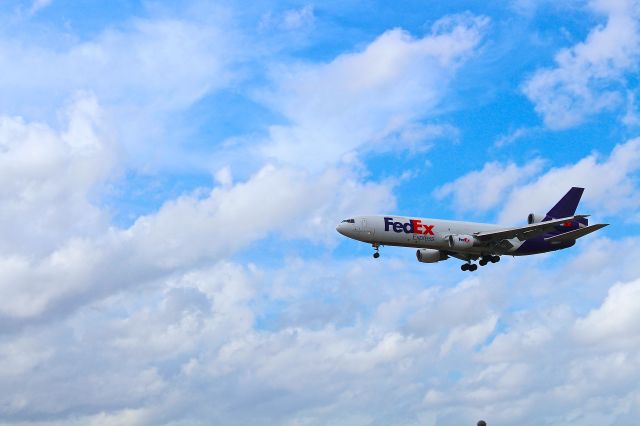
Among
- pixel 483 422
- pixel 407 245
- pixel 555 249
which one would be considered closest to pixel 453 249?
pixel 407 245

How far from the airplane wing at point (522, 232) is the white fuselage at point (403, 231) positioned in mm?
1946

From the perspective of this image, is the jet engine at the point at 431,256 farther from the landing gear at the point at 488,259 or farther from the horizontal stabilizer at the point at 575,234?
the horizontal stabilizer at the point at 575,234

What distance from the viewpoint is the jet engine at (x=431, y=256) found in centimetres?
11612

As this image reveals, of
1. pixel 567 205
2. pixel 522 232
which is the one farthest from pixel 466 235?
pixel 567 205

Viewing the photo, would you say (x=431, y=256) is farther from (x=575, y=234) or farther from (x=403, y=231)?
A: (x=575, y=234)

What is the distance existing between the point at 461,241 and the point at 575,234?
657 inches

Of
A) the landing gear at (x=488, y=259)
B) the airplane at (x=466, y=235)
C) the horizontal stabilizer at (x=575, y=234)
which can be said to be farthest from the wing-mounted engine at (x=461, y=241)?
the horizontal stabilizer at (x=575, y=234)

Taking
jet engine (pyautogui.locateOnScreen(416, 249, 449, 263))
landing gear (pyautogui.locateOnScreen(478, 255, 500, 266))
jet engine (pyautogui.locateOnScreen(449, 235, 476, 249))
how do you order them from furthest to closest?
jet engine (pyautogui.locateOnScreen(416, 249, 449, 263)) < landing gear (pyautogui.locateOnScreen(478, 255, 500, 266)) < jet engine (pyautogui.locateOnScreen(449, 235, 476, 249))

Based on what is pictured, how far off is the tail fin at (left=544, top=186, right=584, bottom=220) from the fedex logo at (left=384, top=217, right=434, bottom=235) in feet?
75.2

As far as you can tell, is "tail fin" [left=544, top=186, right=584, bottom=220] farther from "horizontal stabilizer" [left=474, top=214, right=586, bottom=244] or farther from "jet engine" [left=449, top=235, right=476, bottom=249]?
"jet engine" [left=449, top=235, right=476, bottom=249]

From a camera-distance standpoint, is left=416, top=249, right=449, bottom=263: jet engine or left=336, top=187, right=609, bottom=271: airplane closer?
left=336, top=187, right=609, bottom=271: airplane

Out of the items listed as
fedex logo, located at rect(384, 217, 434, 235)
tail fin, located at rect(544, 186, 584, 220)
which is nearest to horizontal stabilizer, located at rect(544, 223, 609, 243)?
tail fin, located at rect(544, 186, 584, 220)

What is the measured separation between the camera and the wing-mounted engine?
10606cm

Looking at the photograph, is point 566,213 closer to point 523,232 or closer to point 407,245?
point 523,232
